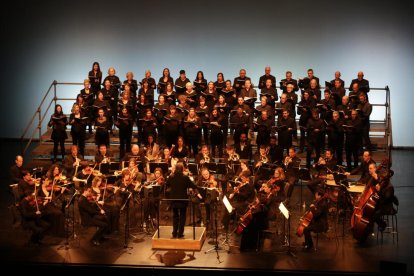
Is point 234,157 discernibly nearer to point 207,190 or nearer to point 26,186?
point 207,190

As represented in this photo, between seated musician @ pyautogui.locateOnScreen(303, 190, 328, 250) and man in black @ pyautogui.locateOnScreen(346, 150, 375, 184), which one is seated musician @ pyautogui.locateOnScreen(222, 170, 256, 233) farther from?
Answer: man in black @ pyautogui.locateOnScreen(346, 150, 375, 184)

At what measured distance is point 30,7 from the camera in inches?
666

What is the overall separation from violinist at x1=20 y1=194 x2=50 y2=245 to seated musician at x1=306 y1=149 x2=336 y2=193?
460 cm

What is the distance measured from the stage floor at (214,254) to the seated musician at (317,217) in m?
0.25

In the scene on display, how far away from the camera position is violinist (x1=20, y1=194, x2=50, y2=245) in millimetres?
9758

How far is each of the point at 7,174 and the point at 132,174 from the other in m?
4.64

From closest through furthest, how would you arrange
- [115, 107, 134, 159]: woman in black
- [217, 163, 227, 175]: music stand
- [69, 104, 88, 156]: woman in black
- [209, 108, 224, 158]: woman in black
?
[217, 163, 227, 175]: music stand
[209, 108, 224, 158]: woman in black
[69, 104, 88, 156]: woman in black
[115, 107, 134, 159]: woman in black

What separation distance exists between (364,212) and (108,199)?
13.6ft

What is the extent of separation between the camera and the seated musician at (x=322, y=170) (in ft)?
36.1

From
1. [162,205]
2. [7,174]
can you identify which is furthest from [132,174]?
[7,174]

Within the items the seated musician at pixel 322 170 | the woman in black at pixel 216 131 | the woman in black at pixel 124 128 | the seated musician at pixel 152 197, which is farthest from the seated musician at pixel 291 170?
the woman in black at pixel 124 128

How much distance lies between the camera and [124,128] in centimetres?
1345

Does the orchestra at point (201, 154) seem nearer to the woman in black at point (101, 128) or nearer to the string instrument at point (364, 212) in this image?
the woman in black at point (101, 128)

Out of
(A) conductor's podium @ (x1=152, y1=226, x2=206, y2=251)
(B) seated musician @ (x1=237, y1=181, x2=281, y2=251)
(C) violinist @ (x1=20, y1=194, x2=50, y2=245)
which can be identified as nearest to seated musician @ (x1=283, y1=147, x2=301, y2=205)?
(B) seated musician @ (x1=237, y1=181, x2=281, y2=251)
